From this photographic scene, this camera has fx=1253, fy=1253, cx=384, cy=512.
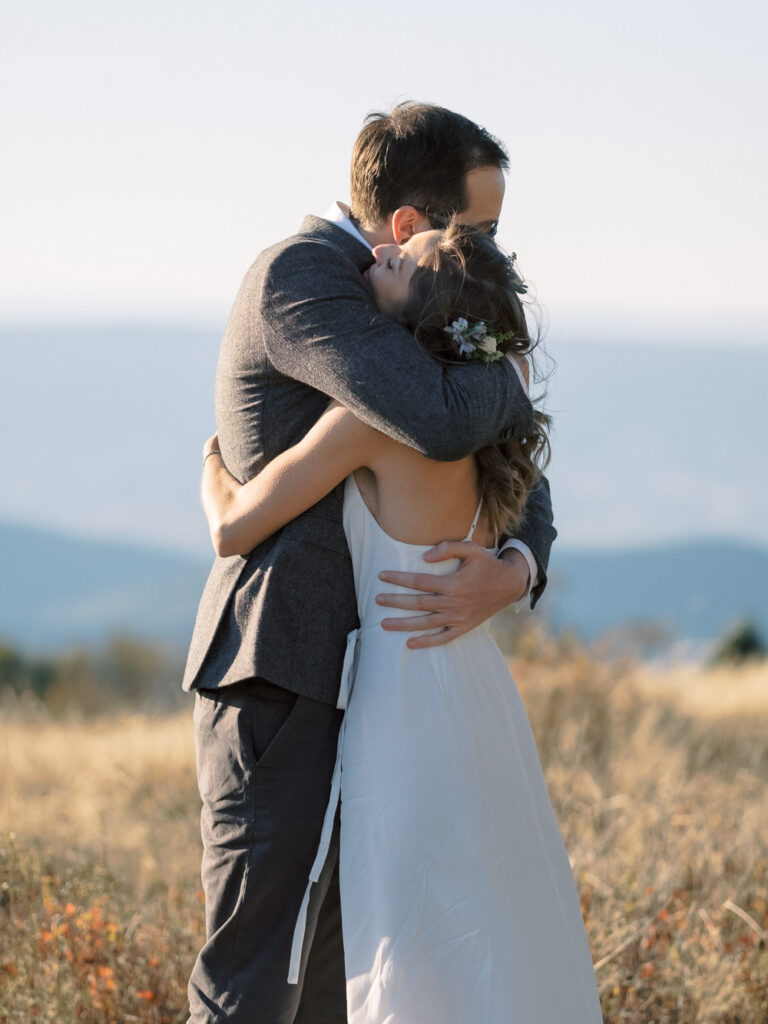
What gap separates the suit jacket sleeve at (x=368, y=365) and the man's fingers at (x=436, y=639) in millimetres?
344

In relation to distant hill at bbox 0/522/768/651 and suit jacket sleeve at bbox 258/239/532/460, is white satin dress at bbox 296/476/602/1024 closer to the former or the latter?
suit jacket sleeve at bbox 258/239/532/460

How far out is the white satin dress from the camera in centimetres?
216

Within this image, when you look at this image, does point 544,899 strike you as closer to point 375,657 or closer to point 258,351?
point 375,657

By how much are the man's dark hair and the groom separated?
0.15m

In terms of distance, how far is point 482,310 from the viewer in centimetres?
222

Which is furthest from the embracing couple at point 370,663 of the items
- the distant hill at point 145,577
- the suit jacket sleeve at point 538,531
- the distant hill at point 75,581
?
the distant hill at point 75,581

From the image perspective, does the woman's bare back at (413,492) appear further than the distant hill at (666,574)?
No

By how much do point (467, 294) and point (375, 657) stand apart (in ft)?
2.18

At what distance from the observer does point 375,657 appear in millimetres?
2248

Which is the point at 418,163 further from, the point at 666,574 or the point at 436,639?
the point at 666,574

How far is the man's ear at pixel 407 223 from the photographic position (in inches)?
96.0

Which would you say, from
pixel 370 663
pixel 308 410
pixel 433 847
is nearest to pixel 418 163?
pixel 308 410

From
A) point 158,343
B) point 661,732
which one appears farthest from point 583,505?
point 661,732

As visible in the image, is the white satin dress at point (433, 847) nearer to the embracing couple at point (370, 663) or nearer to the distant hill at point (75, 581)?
the embracing couple at point (370, 663)
